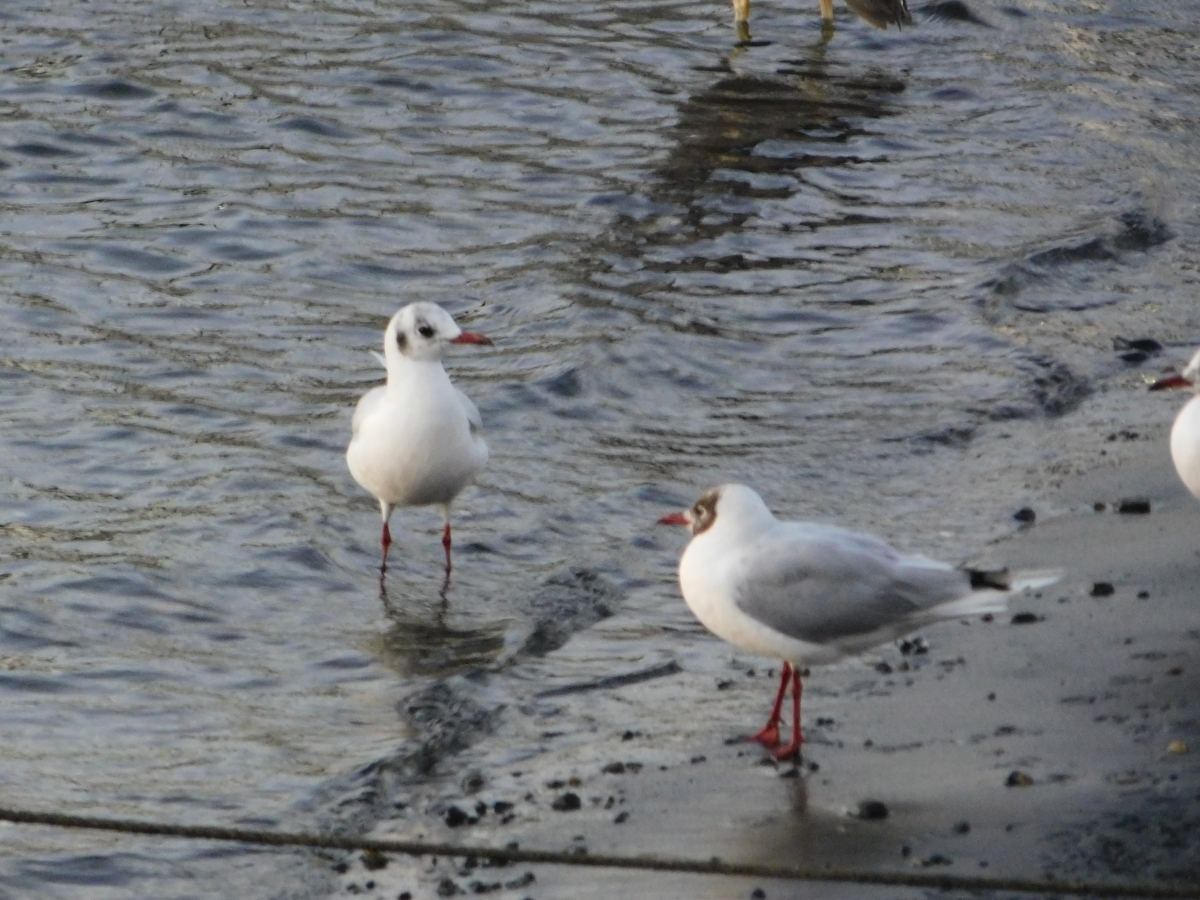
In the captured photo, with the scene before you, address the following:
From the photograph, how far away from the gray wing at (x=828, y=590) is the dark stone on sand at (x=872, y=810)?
1.93 feet

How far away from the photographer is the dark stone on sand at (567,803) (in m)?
5.55

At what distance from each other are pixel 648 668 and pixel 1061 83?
10651 millimetres

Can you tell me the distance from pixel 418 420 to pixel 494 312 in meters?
3.46

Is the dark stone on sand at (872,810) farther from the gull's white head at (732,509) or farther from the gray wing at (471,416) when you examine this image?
the gray wing at (471,416)

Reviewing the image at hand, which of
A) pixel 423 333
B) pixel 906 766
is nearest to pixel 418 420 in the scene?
pixel 423 333

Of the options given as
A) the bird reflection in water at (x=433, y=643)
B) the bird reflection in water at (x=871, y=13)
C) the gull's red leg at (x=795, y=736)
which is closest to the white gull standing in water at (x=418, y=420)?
the bird reflection in water at (x=433, y=643)

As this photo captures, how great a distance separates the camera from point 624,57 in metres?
16.2

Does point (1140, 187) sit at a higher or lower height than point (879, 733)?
lower

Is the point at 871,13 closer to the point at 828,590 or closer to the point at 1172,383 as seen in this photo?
the point at 1172,383

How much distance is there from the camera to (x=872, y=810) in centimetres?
519

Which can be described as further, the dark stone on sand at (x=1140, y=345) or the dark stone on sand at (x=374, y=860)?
the dark stone on sand at (x=1140, y=345)

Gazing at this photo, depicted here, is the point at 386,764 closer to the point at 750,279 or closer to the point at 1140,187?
the point at 750,279

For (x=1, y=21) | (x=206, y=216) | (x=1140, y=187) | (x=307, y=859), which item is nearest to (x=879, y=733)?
(x=307, y=859)

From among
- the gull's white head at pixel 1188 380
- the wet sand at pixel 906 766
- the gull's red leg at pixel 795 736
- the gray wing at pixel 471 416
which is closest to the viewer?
the wet sand at pixel 906 766
